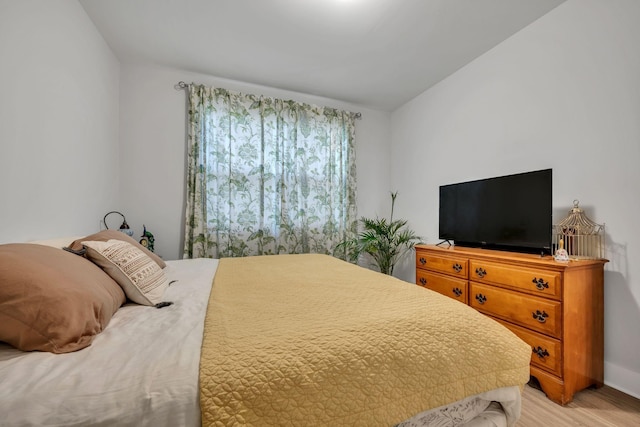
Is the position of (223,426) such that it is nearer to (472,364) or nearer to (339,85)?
(472,364)

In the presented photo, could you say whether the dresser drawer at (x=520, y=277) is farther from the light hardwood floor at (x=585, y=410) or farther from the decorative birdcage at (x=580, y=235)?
the light hardwood floor at (x=585, y=410)

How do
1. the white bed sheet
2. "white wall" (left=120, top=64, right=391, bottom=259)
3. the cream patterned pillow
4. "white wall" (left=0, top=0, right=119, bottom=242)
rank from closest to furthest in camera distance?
the white bed sheet, the cream patterned pillow, "white wall" (left=0, top=0, right=119, bottom=242), "white wall" (left=120, top=64, right=391, bottom=259)

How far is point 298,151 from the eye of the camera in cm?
336

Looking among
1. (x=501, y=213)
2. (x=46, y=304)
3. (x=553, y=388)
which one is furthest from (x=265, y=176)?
(x=553, y=388)

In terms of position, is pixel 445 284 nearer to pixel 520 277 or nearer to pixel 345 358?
pixel 520 277

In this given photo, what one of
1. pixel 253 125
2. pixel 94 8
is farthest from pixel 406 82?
pixel 94 8

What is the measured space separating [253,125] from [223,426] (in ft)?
9.92

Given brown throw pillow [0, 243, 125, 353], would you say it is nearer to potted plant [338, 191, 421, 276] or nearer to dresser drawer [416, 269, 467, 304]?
dresser drawer [416, 269, 467, 304]

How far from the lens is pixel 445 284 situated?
238cm

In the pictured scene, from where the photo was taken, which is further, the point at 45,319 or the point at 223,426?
the point at 45,319

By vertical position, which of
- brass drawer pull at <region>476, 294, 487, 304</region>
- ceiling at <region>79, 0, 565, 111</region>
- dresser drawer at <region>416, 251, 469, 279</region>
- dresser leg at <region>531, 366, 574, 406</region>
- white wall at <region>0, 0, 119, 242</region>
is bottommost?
dresser leg at <region>531, 366, 574, 406</region>

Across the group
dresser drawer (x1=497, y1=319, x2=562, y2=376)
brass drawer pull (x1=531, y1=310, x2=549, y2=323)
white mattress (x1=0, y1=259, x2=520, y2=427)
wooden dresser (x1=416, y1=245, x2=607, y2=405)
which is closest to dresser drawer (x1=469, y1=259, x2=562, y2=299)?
wooden dresser (x1=416, y1=245, x2=607, y2=405)

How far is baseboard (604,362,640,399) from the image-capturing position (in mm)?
1606

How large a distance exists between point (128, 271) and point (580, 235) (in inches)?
106
